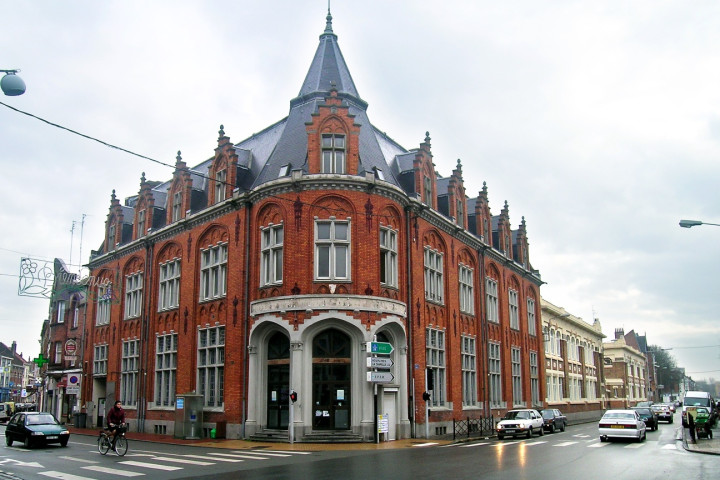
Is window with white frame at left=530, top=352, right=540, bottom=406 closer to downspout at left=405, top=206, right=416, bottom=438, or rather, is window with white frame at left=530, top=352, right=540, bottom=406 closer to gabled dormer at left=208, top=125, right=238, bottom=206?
downspout at left=405, top=206, right=416, bottom=438

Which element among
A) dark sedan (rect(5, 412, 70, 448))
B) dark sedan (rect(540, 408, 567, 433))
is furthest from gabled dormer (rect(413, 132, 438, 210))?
dark sedan (rect(5, 412, 70, 448))

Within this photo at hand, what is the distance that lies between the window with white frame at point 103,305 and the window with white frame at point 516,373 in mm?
28160

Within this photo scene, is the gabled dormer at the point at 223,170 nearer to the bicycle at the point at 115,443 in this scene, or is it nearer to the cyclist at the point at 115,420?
the cyclist at the point at 115,420

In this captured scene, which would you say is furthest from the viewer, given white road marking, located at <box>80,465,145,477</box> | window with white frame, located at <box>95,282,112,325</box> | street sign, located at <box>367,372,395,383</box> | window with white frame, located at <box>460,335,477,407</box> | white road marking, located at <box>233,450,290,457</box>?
window with white frame, located at <box>95,282,112,325</box>

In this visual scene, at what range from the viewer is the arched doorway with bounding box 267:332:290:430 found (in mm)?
29250

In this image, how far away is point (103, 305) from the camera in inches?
1828

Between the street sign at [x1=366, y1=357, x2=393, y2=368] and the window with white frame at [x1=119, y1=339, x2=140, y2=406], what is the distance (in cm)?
1827

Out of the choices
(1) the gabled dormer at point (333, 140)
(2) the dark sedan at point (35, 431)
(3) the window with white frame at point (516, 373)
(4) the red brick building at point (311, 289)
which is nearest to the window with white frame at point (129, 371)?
(4) the red brick building at point (311, 289)

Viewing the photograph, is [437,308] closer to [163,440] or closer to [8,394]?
[163,440]

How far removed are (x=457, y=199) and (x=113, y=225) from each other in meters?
24.8

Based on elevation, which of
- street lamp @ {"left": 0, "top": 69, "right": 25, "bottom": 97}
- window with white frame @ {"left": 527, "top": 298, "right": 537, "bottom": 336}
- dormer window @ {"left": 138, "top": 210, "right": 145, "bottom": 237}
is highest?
dormer window @ {"left": 138, "top": 210, "right": 145, "bottom": 237}

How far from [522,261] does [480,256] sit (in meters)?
10.7

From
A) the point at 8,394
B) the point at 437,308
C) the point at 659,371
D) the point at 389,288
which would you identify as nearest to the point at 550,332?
the point at 437,308

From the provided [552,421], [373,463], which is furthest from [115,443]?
[552,421]
